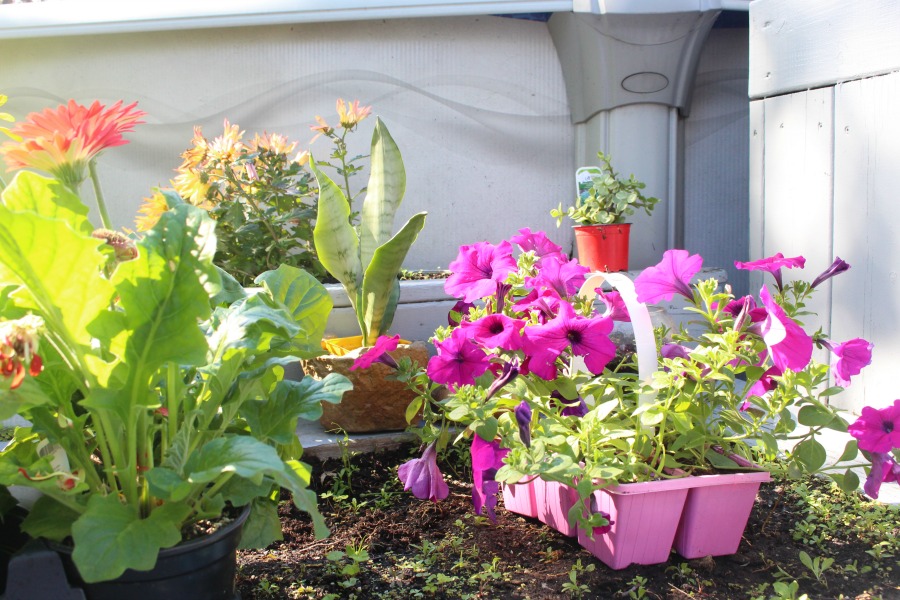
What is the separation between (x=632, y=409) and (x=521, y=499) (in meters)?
0.34

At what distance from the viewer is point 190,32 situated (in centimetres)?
335

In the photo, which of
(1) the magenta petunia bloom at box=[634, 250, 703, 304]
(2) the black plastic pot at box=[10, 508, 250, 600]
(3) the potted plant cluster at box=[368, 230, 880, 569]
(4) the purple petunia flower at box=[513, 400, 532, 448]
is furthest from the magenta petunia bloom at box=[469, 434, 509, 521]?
(2) the black plastic pot at box=[10, 508, 250, 600]

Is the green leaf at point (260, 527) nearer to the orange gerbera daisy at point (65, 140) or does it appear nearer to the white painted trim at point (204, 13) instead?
the orange gerbera daisy at point (65, 140)

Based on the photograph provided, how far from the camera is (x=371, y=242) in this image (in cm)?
234

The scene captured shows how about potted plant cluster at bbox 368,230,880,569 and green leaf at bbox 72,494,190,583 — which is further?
potted plant cluster at bbox 368,230,880,569

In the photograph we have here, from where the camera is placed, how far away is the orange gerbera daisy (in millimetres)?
1141

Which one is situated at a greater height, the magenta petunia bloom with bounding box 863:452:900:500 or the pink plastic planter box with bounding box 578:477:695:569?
the magenta petunia bloom with bounding box 863:452:900:500

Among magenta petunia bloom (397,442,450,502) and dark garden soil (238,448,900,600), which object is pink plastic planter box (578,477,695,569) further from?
magenta petunia bloom (397,442,450,502)

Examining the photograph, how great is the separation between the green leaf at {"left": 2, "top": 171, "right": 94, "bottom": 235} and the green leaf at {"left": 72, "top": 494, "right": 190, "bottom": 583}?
1.27 ft

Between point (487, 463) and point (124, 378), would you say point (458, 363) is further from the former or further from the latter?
point (124, 378)

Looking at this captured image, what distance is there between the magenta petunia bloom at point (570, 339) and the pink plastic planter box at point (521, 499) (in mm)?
385

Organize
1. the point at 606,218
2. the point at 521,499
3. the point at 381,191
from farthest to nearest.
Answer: the point at 606,218 < the point at 381,191 < the point at 521,499

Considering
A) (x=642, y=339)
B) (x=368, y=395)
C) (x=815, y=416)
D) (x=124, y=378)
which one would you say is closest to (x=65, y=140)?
(x=124, y=378)

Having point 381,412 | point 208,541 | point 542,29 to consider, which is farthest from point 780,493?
point 542,29
